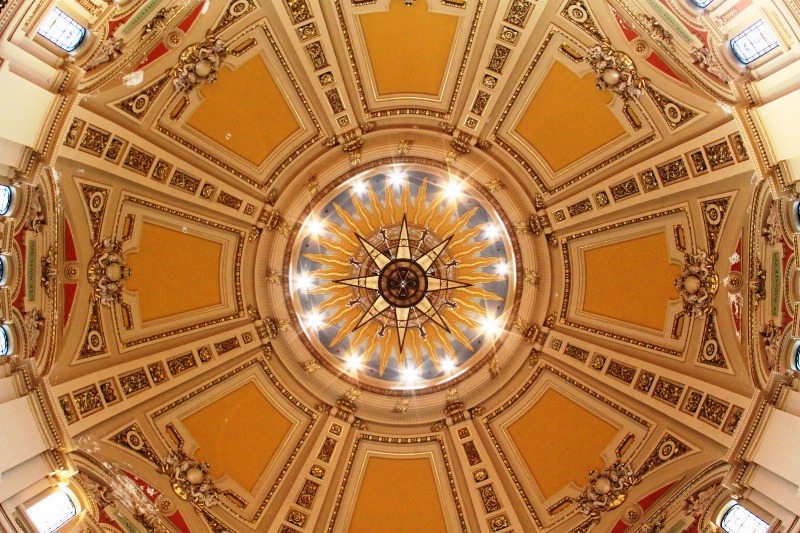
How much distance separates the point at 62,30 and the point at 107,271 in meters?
6.13

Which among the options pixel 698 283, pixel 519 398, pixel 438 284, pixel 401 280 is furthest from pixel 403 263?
pixel 698 283

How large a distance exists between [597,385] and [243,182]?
12403mm

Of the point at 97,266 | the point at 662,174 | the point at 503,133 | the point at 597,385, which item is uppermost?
the point at 503,133

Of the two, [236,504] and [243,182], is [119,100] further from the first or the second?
[236,504]

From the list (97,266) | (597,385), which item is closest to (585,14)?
(597,385)

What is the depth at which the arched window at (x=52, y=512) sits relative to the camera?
535 inches

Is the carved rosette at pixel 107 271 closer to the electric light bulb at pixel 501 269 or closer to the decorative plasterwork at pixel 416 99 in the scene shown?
the decorative plasterwork at pixel 416 99

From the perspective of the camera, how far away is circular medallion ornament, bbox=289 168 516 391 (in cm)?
2017

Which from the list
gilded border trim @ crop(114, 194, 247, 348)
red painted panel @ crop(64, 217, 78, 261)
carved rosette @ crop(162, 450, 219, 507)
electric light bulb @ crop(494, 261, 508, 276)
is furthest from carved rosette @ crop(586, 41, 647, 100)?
carved rosette @ crop(162, 450, 219, 507)

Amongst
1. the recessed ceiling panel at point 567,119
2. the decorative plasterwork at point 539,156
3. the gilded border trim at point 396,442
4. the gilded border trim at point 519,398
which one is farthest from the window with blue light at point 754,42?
the gilded border trim at point 396,442

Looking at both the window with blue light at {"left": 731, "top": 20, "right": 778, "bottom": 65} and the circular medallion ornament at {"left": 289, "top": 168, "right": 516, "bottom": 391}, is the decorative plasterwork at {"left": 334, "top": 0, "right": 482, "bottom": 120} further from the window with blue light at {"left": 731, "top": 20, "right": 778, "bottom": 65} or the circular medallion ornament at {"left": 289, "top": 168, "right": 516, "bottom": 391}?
the window with blue light at {"left": 731, "top": 20, "right": 778, "bottom": 65}

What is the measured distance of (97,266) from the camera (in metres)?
16.2

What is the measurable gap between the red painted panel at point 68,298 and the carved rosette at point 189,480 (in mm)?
4800

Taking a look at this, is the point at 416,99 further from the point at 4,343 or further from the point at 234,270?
the point at 4,343
